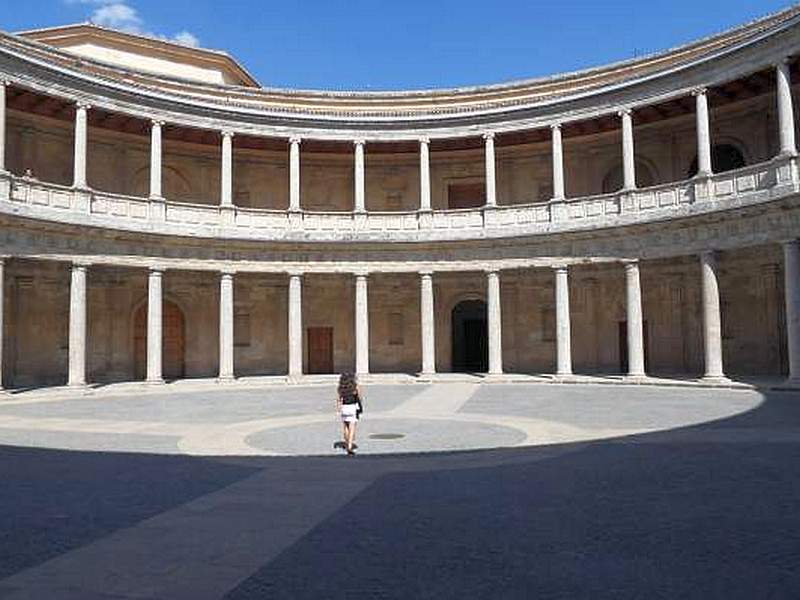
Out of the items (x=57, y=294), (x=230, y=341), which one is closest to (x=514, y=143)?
(x=230, y=341)

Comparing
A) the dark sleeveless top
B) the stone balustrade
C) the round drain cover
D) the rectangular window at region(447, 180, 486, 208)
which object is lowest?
the round drain cover

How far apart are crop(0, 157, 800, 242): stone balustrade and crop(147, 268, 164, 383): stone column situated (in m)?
1.98

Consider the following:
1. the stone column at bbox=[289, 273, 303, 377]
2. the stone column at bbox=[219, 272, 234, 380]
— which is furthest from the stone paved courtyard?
the stone column at bbox=[289, 273, 303, 377]

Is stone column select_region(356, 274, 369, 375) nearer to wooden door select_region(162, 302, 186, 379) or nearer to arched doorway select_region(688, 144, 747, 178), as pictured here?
wooden door select_region(162, 302, 186, 379)

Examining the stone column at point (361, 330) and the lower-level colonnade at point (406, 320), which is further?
the stone column at point (361, 330)

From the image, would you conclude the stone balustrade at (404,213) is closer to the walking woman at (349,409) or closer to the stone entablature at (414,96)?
the stone entablature at (414,96)

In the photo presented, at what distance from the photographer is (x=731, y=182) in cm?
2330

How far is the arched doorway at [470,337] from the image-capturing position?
33531 mm

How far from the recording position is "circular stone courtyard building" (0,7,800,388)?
24.1 meters

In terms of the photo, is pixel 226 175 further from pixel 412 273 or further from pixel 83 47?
pixel 83 47

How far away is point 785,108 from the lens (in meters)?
21.9

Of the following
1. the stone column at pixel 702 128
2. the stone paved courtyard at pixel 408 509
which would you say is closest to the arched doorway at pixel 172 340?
the stone paved courtyard at pixel 408 509

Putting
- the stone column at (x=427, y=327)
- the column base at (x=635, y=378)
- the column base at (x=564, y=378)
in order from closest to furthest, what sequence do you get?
the column base at (x=635, y=378) → the column base at (x=564, y=378) → the stone column at (x=427, y=327)

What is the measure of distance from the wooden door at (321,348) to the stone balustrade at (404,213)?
5.90 metres
